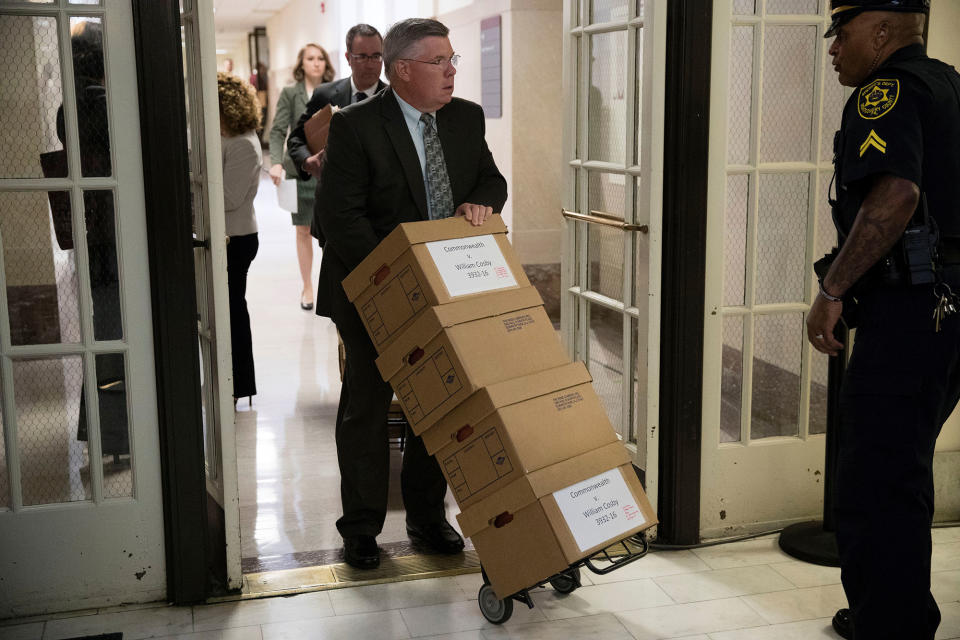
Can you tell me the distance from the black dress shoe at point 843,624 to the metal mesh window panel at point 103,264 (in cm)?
212

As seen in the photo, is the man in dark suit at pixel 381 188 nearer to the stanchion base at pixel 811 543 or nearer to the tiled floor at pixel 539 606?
the tiled floor at pixel 539 606

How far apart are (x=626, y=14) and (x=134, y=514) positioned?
2140mm

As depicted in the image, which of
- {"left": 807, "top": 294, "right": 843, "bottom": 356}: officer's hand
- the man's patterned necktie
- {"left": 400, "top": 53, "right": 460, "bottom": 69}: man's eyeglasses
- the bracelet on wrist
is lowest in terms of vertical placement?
{"left": 807, "top": 294, "right": 843, "bottom": 356}: officer's hand

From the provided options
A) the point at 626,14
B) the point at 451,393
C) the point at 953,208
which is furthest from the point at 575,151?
the point at 953,208

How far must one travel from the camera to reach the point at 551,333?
2836 millimetres

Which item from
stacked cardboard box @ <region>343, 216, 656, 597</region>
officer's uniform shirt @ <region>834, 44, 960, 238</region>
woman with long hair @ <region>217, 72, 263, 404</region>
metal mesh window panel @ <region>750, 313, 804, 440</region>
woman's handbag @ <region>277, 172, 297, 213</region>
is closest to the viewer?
officer's uniform shirt @ <region>834, 44, 960, 238</region>

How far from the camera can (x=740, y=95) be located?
3.34 m

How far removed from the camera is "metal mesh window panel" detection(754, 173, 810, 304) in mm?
3434

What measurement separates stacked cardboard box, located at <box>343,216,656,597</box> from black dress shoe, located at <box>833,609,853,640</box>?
577 mm

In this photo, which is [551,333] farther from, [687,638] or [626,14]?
[626,14]

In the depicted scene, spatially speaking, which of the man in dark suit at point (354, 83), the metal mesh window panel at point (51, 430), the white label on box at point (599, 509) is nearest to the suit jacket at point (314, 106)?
the man in dark suit at point (354, 83)

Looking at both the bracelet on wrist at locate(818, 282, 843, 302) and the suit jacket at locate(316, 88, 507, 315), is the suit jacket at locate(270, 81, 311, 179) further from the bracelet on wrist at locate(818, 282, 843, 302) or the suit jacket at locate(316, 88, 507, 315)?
the bracelet on wrist at locate(818, 282, 843, 302)

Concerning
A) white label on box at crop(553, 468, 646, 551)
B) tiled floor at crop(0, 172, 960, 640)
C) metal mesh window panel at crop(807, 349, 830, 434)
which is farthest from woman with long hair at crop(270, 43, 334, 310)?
white label on box at crop(553, 468, 646, 551)

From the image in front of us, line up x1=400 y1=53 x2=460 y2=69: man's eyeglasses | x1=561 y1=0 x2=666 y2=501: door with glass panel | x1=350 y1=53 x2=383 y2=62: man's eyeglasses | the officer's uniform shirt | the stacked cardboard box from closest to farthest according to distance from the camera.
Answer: the officer's uniform shirt → the stacked cardboard box → x1=400 y1=53 x2=460 y2=69: man's eyeglasses → x1=561 y1=0 x2=666 y2=501: door with glass panel → x1=350 y1=53 x2=383 y2=62: man's eyeglasses
